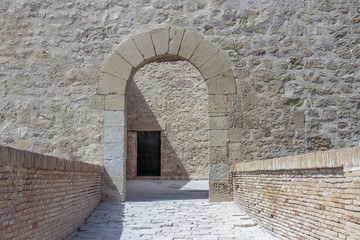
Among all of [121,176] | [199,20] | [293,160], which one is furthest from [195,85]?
[293,160]

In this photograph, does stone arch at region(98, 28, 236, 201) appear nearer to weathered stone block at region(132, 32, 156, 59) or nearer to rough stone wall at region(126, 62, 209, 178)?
weathered stone block at region(132, 32, 156, 59)

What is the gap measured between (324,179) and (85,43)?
15.3 ft

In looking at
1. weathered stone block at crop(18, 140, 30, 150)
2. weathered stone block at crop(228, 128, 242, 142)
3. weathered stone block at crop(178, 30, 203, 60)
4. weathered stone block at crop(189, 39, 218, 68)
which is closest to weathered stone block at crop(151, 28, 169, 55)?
weathered stone block at crop(178, 30, 203, 60)

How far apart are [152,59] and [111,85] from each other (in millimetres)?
800

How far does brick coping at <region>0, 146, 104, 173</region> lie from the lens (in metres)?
2.54

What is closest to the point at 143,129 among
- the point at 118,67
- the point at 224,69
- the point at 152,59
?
the point at 152,59

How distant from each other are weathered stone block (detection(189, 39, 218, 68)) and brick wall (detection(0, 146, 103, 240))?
8.05 ft

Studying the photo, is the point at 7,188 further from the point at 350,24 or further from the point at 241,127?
the point at 350,24

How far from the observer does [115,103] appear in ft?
20.5

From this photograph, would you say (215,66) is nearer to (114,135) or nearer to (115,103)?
(115,103)

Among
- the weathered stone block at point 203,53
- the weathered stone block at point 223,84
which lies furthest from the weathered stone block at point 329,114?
the weathered stone block at point 203,53

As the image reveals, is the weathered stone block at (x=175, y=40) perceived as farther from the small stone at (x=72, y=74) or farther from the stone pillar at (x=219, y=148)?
the small stone at (x=72, y=74)

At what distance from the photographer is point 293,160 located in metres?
3.47

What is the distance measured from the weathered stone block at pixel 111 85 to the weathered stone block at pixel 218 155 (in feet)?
5.54
